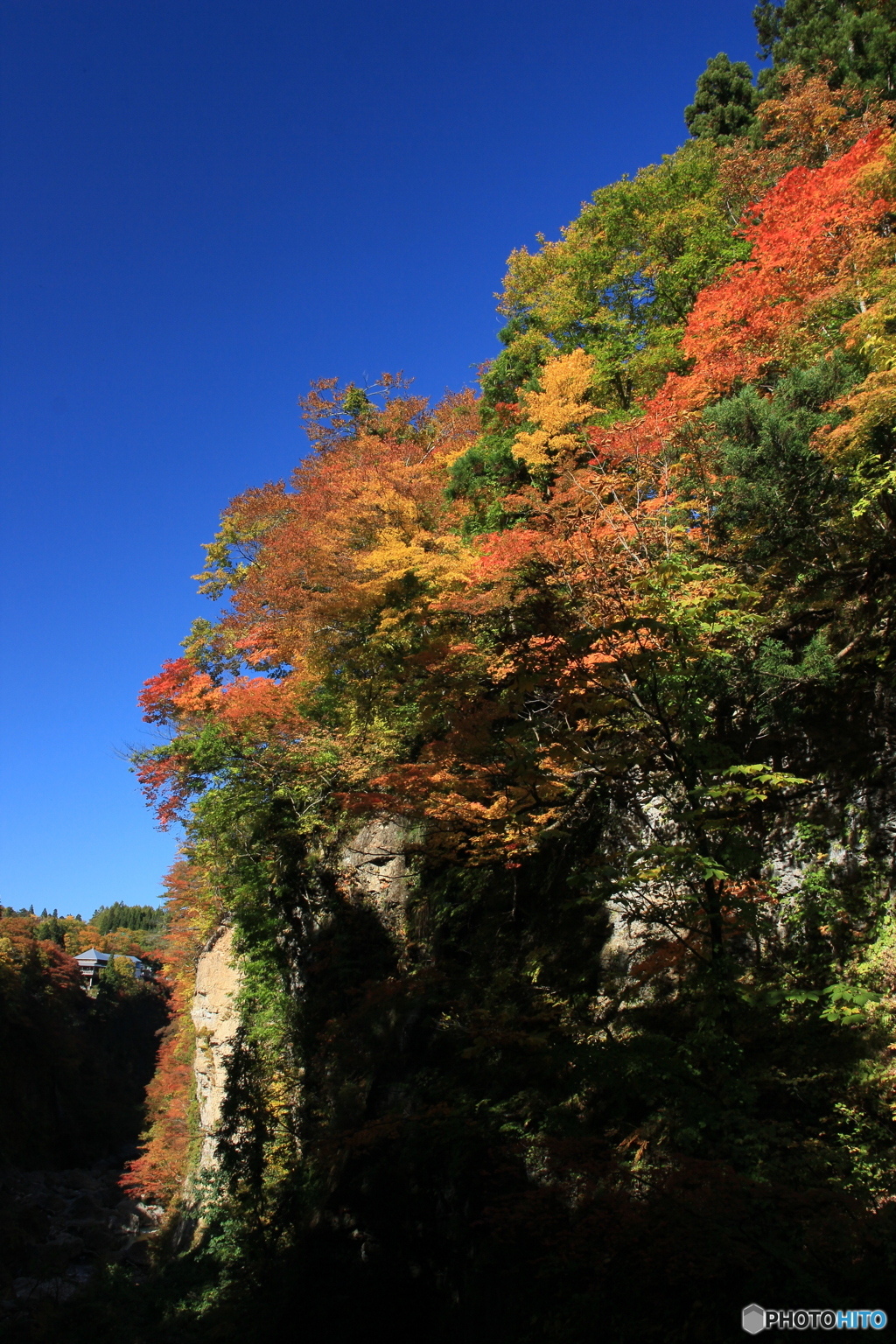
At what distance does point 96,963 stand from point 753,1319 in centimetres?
8428

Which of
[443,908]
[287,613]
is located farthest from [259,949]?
[287,613]

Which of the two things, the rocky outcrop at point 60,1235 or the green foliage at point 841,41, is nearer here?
the green foliage at point 841,41

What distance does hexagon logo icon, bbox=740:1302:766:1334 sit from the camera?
14.9ft

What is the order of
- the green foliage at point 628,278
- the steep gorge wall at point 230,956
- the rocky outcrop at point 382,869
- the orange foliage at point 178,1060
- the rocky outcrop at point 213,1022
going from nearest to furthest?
1. the rocky outcrop at point 382,869
2. the steep gorge wall at point 230,956
3. the green foliage at point 628,278
4. the rocky outcrop at point 213,1022
5. the orange foliage at point 178,1060

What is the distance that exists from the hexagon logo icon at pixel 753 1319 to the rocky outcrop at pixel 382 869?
993 centimetres

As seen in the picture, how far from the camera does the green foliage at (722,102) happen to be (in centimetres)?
2454

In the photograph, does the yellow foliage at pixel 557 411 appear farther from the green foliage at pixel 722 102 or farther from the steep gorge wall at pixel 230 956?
the green foliage at pixel 722 102

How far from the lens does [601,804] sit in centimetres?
1106

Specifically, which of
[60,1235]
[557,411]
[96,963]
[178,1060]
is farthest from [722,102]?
[96,963]

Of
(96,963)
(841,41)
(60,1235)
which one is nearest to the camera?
(841,41)

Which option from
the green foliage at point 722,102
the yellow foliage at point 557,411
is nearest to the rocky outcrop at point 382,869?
the yellow foliage at point 557,411

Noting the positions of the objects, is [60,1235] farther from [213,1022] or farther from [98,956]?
[98,956]

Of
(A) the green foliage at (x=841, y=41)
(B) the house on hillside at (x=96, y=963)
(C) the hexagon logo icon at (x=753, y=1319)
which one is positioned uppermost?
(A) the green foliage at (x=841, y=41)

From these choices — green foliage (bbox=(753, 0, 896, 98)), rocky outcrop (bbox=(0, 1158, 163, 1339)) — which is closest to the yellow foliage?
green foliage (bbox=(753, 0, 896, 98))
